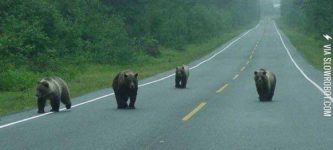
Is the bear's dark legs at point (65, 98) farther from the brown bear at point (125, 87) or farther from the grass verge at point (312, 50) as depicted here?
the grass verge at point (312, 50)

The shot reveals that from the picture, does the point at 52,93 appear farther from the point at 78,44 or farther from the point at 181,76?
the point at 78,44

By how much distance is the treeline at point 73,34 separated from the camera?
85.6 ft

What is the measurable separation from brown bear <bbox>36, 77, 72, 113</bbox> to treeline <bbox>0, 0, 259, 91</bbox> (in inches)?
281

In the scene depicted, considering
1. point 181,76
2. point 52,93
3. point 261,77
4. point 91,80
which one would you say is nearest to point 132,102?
point 52,93

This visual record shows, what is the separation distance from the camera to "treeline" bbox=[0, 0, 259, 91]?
26094 mm

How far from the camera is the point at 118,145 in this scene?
9.55 metres

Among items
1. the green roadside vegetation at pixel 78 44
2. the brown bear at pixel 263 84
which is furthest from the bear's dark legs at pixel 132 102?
the brown bear at pixel 263 84

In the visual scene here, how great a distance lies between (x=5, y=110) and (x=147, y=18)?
122ft

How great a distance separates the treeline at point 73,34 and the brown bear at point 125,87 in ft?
25.3

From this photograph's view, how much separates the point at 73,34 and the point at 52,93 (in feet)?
69.2

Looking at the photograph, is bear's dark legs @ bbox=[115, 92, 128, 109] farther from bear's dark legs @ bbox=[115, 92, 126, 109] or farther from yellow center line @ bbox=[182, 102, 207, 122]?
yellow center line @ bbox=[182, 102, 207, 122]

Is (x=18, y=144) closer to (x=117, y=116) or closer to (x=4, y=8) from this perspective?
(x=117, y=116)

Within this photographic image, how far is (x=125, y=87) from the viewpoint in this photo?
15211 millimetres

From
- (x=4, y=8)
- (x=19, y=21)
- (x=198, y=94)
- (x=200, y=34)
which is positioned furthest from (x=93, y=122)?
(x=200, y=34)
